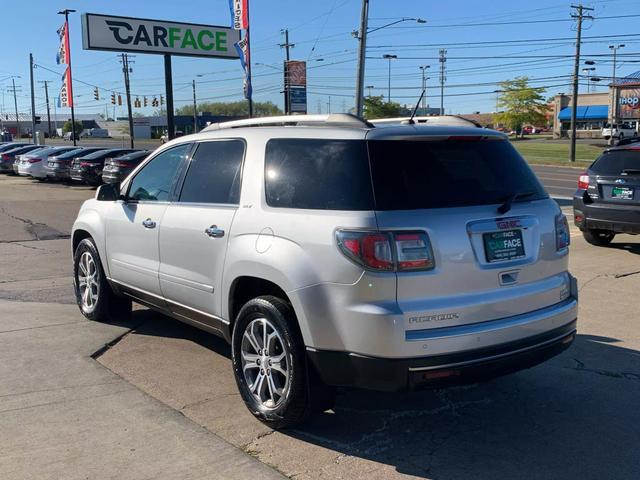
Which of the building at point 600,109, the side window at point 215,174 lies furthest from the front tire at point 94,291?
the building at point 600,109

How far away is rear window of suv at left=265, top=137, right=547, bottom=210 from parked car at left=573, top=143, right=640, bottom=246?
5.89 metres

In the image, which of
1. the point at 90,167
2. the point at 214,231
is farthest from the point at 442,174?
the point at 90,167

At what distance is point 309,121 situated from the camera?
4.38 metres

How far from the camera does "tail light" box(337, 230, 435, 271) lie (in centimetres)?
340

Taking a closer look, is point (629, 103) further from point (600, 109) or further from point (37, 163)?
point (37, 163)

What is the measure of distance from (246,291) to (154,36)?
68.2 feet

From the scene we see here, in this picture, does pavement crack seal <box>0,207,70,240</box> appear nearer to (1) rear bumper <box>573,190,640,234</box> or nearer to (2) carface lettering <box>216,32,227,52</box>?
(1) rear bumper <box>573,190,640,234</box>

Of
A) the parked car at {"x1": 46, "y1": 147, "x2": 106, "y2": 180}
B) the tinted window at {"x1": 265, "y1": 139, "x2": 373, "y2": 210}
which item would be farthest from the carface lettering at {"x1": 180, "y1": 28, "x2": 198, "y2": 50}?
the tinted window at {"x1": 265, "y1": 139, "x2": 373, "y2": 210}

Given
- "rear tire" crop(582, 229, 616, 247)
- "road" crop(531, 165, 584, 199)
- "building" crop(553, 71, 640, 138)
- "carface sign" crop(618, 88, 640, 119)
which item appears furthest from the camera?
"carface sign" crop(618, 88, 640, 119)

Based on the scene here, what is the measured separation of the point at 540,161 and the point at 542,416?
127 ft

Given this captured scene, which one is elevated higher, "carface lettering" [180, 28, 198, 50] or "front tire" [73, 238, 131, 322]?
"carface lettering" [180, 28, 198, 50]

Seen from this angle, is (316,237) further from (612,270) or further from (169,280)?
(612,270)

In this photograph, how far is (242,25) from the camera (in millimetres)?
24906

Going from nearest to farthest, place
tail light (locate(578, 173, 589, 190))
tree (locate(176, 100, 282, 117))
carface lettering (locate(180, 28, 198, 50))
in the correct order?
1. tail light (locate(578, 173, 589, 190))
2. carface lettering (locate(180, 28, 198, 50))
3. tree (locate(176, 100, 282, 117))
